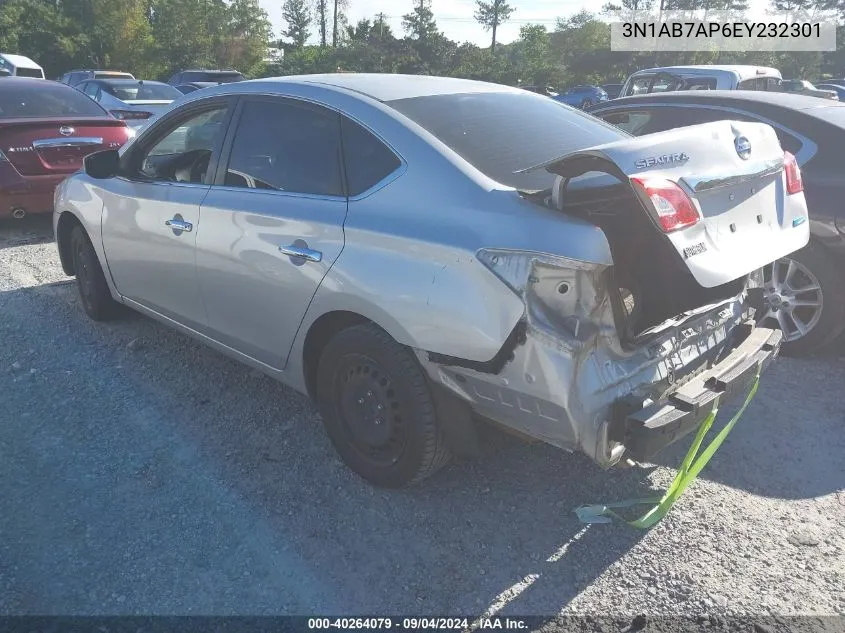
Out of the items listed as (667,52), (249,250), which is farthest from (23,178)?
(667,52)

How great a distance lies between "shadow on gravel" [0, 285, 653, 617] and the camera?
2562 mm

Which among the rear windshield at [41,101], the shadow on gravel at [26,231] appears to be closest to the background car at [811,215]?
the rear windshield at [41,101]

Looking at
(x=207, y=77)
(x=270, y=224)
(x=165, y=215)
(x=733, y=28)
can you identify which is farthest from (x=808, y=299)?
(x=207, y=77)

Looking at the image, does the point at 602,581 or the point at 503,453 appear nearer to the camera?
the point at 602,581

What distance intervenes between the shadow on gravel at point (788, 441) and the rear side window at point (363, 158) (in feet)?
6.13

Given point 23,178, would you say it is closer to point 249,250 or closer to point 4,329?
point 4,329

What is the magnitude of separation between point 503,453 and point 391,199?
4.55 feet

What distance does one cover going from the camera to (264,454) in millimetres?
Result: 3434

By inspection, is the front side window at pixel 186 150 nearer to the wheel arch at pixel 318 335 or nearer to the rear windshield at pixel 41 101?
the wheel arch at pixel 318 335

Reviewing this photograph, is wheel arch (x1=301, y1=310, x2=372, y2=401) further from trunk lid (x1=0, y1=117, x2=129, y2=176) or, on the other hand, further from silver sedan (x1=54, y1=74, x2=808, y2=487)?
trunk lid (x1=0, y1=117, x2=129, y2=176)

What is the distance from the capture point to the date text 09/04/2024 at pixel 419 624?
242 centimetres

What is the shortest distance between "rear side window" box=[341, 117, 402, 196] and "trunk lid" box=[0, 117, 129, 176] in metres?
5.08

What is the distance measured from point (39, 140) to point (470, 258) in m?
6.07

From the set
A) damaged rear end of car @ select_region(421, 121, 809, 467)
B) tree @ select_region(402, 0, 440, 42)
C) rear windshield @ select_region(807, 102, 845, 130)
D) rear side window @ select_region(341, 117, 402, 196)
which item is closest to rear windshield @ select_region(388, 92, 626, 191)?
rear side window @ select_region(341, 117, 402, 196)
